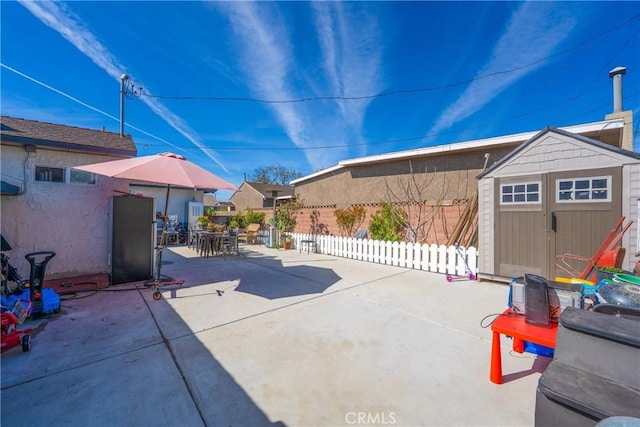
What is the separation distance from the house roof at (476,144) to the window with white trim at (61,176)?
842 cm

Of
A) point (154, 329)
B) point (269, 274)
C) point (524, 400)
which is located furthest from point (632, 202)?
point (154, 329)

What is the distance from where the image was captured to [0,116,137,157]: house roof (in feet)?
14.3

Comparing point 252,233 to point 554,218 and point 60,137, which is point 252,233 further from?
point 554,218

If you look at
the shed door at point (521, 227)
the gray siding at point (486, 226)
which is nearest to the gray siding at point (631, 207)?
the shed door at point (521, 227)

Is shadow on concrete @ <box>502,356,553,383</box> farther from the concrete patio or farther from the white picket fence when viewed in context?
the white picket fence

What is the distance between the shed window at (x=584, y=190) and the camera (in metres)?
4.38

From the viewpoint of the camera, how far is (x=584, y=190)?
15.0 feet

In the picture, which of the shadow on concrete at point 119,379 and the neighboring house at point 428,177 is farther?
the neighboring house at point 428,177

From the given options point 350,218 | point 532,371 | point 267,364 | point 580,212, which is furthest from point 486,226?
point 267,364

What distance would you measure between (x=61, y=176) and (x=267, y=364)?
5.27 m

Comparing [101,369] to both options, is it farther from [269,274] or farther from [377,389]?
[269,274]

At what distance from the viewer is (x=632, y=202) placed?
13.5ft

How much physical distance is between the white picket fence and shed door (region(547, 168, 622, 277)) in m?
1.49

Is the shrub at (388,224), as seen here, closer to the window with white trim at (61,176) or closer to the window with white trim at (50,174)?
the window with white trim at (61,176)
